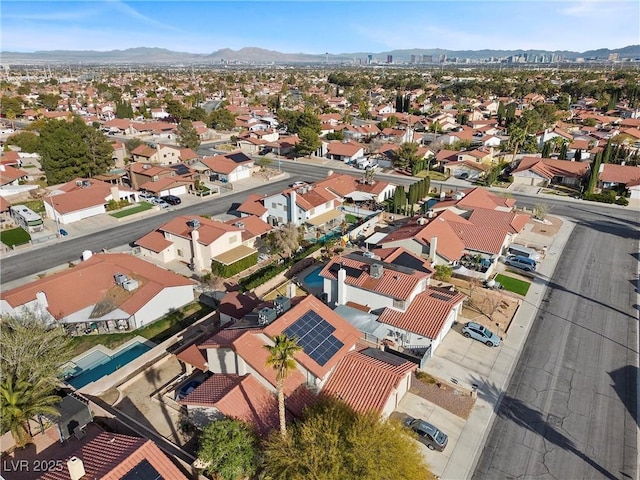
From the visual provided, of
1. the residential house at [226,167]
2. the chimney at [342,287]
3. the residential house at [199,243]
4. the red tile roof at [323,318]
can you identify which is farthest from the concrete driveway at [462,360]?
the residential house at [226,167]

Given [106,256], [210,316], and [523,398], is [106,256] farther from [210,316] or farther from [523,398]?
[523,398]

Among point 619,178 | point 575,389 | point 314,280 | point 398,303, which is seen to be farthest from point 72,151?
point 619,178

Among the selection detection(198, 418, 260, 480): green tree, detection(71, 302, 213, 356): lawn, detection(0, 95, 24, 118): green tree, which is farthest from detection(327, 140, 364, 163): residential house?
detection(0, 95, 24, 118): green tree

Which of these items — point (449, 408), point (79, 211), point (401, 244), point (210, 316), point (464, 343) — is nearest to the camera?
point (449, 408)

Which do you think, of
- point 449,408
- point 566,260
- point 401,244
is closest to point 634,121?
point 566,260

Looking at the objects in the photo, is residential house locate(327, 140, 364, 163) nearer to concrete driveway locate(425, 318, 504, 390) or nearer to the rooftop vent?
the rooftop vent

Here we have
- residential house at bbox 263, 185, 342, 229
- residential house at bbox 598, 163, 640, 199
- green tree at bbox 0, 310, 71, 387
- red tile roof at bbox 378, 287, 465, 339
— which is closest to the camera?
green tree at bbox 0, 310, 71, 387

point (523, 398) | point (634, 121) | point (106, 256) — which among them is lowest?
point (523, 398)

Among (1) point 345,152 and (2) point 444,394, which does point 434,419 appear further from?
(1) point 345,152
